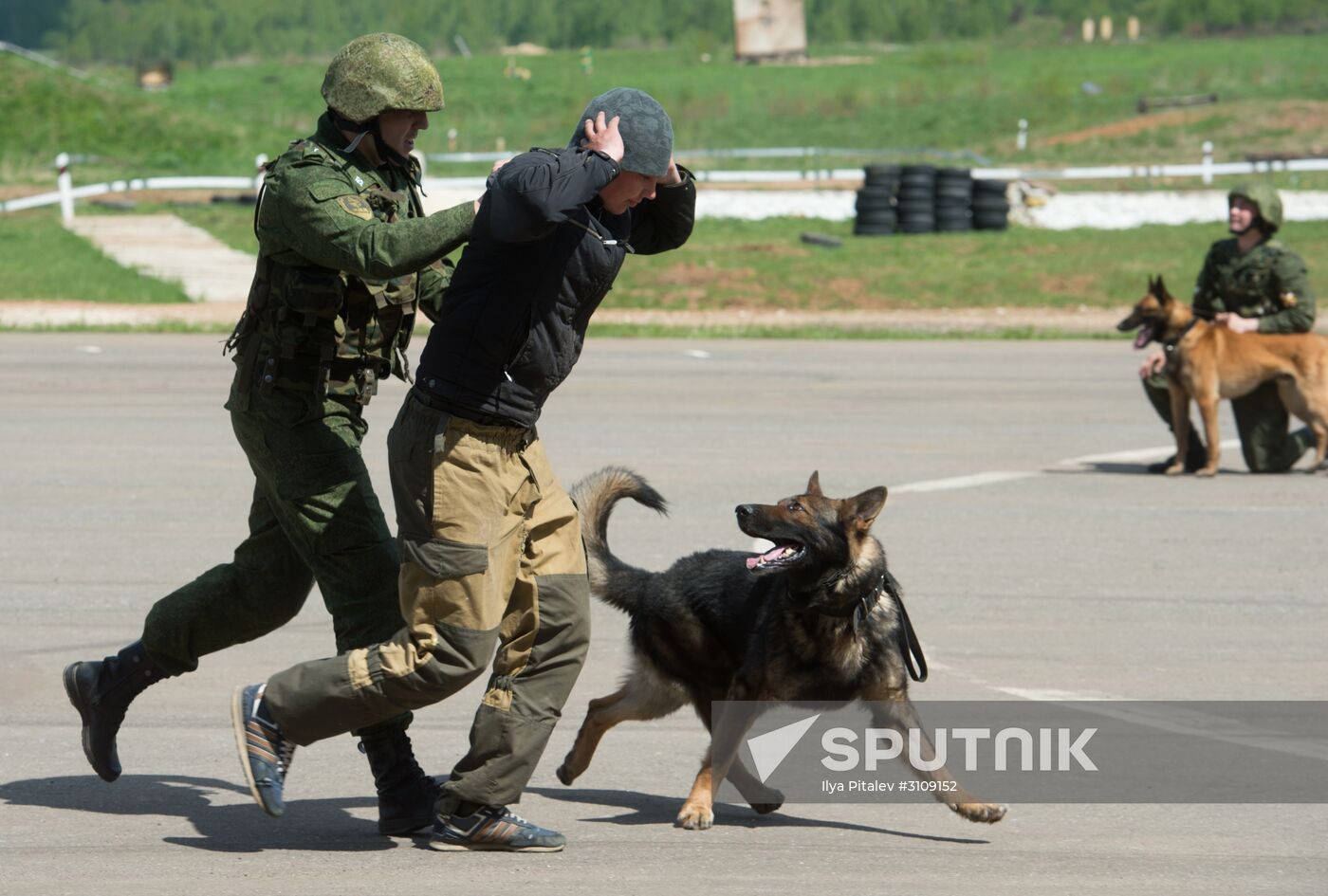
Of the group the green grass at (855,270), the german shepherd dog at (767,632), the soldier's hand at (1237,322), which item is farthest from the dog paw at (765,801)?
the green grass at (855,270)

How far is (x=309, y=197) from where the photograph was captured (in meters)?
4.51

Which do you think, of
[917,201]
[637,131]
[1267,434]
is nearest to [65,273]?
[917,201]

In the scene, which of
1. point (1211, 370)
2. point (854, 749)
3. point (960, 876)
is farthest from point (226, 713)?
point (1211, 370)

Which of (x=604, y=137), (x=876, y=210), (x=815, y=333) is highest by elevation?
(x=604, y=137)

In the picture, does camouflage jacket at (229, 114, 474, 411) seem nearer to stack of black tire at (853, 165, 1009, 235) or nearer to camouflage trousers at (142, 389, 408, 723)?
camouflage trousers at (142, 389, 408, 723)

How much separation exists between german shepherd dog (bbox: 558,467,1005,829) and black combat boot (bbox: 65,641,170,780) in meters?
1.29

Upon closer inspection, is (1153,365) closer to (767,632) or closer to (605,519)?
(605,519)

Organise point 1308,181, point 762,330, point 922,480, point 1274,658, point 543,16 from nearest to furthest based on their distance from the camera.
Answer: point 1274,658, point 922,480, point 762,330, point 1308,181, point 543,16

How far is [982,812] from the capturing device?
16.4ft

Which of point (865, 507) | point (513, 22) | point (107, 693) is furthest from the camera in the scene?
point (513, 22)

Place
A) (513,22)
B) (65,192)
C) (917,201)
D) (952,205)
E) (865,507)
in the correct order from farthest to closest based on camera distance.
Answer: (513,22)
(65,192)
(952,205)
(917,201)
(865,507)

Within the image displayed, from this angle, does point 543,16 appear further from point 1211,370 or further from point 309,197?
point 309,197

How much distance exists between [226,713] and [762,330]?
14.6 meters

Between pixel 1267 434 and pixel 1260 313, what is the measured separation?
0.86 m
